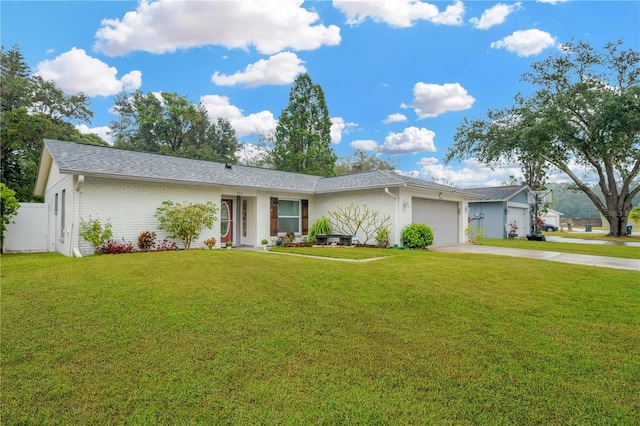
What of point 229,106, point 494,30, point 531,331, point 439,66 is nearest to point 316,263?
point 531,331

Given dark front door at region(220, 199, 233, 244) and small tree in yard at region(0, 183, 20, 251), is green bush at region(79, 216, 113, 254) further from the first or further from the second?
dark front door at region(220, 199, 233, 244)

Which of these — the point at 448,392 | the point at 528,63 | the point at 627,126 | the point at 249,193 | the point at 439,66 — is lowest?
the point at 448,392

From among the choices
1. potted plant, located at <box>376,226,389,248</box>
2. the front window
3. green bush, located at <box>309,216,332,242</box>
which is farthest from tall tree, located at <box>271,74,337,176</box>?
potted plant, located at <box>376,226,389,248</box>

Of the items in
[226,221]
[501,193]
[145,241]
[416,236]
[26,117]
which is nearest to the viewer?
[145,241]

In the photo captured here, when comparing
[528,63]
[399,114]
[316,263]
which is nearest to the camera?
[316,263]

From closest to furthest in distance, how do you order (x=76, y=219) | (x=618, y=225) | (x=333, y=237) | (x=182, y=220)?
(x=76, y=219) → (x=182, y=220) → (x=333, y=237) → (x=618, y=225)

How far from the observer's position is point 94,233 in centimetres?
977

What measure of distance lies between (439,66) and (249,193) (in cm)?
1130

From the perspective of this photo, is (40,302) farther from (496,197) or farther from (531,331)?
(496,197)

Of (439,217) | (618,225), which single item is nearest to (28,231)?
(439,217)

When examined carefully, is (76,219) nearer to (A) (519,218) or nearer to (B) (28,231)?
(B) (28,231)

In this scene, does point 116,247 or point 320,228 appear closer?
point 116,247

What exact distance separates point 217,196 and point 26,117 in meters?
15.5

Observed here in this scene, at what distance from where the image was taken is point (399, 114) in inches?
1129
